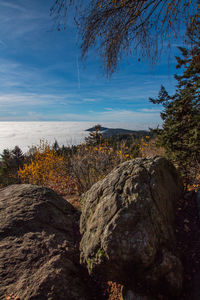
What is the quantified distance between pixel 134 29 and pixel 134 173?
74.2 inches

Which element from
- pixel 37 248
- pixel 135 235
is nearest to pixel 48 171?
pixel 37 248

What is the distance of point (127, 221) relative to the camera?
1904 mm

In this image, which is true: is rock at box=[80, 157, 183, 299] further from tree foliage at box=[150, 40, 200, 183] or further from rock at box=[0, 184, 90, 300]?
tree foliage at box=[150, 40, 200, 183]

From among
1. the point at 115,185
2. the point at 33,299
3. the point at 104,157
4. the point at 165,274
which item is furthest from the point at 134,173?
the point at 104,157

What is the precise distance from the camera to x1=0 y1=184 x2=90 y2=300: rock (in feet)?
6.43

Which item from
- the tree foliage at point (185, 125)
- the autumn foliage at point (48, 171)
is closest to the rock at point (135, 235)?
the tree foliage at point (185, 125)

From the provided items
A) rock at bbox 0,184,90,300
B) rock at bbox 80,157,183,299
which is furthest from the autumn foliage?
rock at bbox 80,157,183,299

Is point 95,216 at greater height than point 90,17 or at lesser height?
lesser

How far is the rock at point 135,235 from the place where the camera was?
1.78 m

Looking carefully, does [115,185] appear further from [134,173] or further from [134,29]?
[134,29]

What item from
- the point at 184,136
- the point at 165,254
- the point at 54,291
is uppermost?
the point at 184,136

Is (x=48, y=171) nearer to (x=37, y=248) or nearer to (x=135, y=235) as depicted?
(x=37, y=248)

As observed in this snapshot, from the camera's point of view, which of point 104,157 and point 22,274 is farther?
point 104,157

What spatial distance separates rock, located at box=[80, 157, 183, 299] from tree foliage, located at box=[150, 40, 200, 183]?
10.5ft
